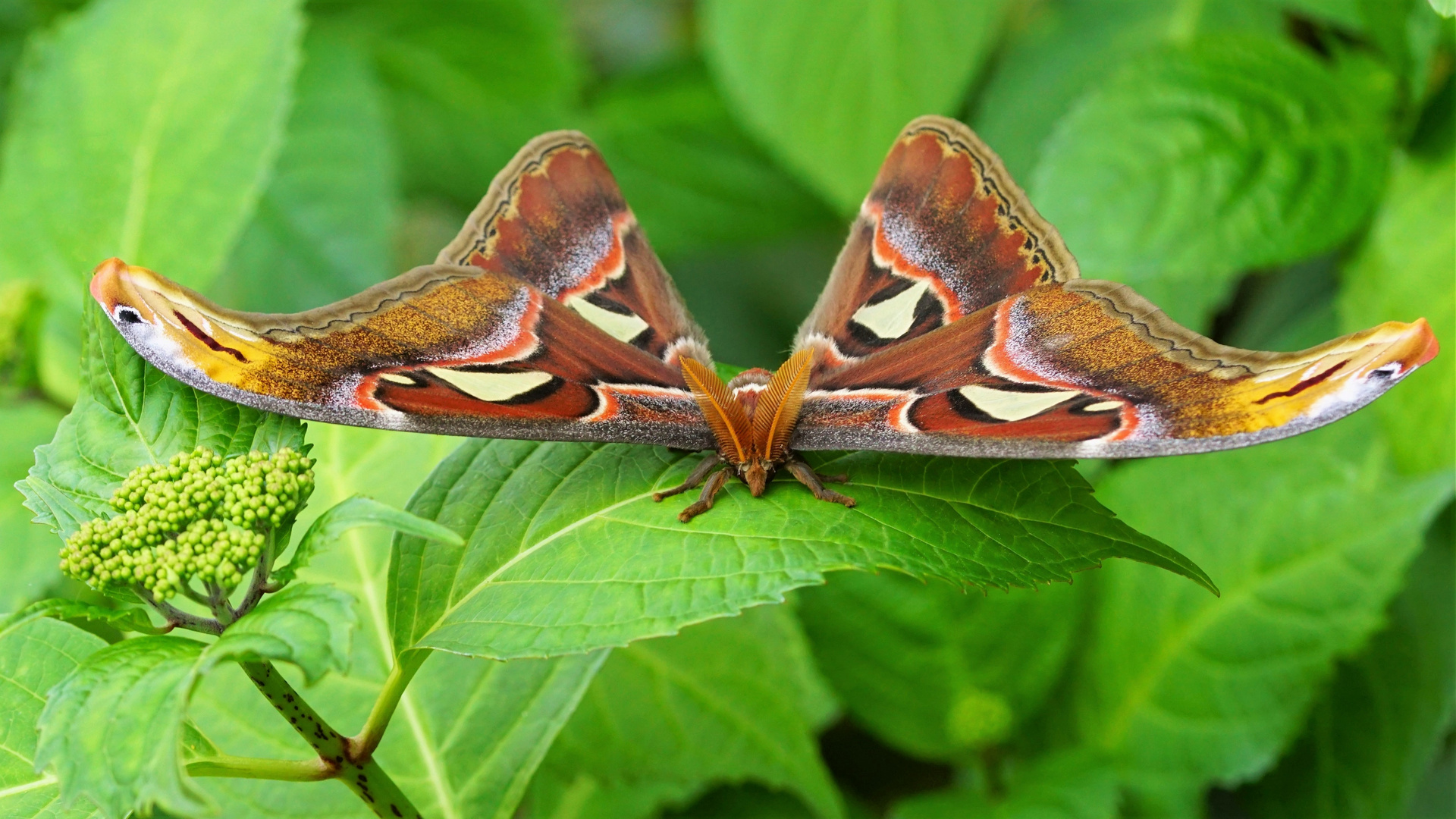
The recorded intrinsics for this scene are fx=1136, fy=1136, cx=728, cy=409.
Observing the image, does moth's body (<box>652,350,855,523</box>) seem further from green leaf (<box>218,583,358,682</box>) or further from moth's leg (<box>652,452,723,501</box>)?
green leaf (<box>218,583,358,682</box>)

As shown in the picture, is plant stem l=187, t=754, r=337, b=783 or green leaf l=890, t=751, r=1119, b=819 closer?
plant stem l=187, t=754, r=337, b=783

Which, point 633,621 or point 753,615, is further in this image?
point 753,615

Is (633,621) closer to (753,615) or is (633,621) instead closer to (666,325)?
(666,325)

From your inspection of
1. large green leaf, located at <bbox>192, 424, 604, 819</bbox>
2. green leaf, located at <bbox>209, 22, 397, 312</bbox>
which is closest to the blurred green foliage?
large green leaf, located at <bbox>192, 424, 604, 819</bbox>

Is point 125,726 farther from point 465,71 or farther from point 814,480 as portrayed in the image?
point 465,71

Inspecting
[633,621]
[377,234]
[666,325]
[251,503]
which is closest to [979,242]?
[666,325]

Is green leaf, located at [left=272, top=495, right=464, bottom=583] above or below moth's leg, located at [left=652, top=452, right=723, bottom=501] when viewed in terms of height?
below

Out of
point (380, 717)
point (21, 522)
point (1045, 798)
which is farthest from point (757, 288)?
point (380, 717)
